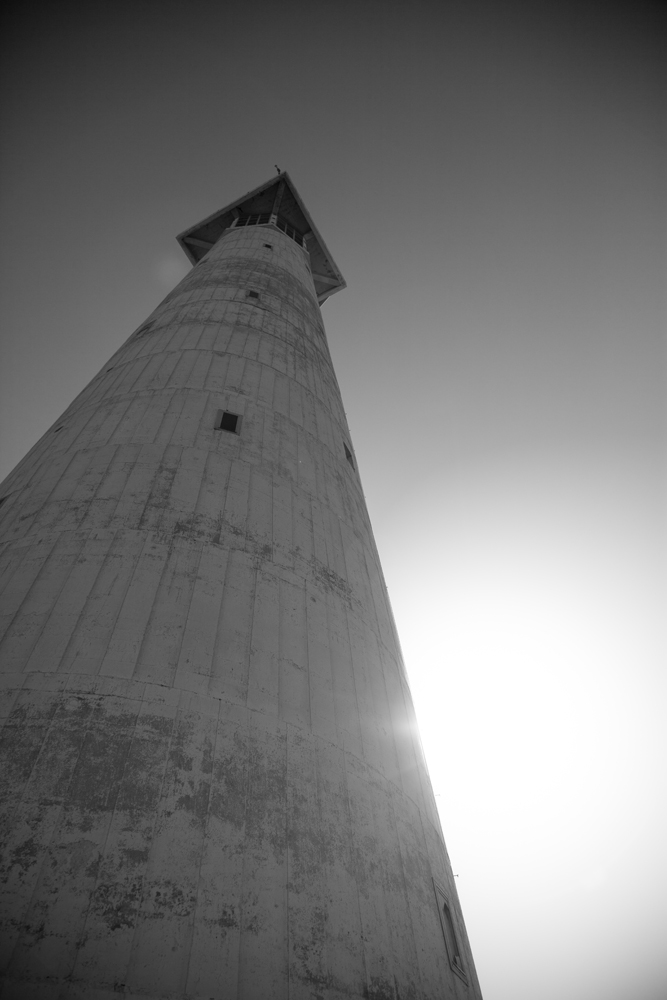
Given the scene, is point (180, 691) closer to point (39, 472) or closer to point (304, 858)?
point (304, 858)

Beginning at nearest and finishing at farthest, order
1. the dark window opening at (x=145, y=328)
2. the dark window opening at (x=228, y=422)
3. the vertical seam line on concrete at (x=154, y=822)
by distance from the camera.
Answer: the vertical seam line on concrete at (x=154, y=822)
the dark window opening at (x=228, y=422)
the dark window opening at (x=145, y=328)

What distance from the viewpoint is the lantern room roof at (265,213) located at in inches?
927

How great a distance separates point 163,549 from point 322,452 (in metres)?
3.89

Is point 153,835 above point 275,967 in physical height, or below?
above

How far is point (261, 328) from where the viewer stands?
1099 cm

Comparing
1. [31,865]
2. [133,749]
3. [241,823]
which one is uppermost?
[133,749]

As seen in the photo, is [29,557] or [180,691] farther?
[29,557]

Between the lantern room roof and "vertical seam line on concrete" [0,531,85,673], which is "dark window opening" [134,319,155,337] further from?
the lantern room roof

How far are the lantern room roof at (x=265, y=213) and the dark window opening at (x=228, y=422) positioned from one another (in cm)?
1993

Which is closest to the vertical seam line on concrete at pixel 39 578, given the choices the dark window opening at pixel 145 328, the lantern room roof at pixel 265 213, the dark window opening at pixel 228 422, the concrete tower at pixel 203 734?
the concrete tower at pixel 203 734

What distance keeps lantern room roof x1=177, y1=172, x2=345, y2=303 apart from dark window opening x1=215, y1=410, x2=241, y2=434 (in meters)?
19.9

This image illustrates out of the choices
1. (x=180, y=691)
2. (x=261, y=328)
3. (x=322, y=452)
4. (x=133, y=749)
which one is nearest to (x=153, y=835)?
(x=133, y=749)

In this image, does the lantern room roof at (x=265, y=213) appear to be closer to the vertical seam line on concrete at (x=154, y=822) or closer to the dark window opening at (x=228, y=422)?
the dark window opening at (x=228, y=422)

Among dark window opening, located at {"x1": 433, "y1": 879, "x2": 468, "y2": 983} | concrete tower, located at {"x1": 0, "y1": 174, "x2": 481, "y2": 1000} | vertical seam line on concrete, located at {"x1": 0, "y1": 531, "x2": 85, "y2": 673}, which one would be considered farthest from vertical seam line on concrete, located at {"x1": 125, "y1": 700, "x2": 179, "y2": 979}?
dark window opening, located at {"x1": 433, "y1": 879, "x2": 468, "y2": 983}
